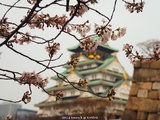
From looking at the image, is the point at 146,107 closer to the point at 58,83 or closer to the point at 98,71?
the point at 98,71

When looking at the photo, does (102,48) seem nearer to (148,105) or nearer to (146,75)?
(146,75)

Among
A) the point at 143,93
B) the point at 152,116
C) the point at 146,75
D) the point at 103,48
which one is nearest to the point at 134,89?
the point at 143,93

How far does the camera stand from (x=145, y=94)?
7.18 metres

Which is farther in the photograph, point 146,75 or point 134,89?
point 134,89

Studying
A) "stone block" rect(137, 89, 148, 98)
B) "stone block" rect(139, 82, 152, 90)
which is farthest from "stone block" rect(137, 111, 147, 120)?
"stone block" rect(139, 82, 152, 90)

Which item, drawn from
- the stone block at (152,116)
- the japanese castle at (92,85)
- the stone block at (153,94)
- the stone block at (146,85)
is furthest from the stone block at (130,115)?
the japanese castle at (92,85)

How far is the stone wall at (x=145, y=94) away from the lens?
6926mm

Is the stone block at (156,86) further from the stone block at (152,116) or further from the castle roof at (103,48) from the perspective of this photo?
the castle roof at (103,48)

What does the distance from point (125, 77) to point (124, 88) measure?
6.75 ft

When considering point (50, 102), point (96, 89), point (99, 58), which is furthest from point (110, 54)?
point (50, 102)

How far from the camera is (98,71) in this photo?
1369 inches

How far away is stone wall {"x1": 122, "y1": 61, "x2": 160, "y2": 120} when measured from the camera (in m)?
6.93

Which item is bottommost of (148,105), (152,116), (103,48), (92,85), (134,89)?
(152,116)

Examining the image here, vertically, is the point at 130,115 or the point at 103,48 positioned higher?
the point at 103,48
